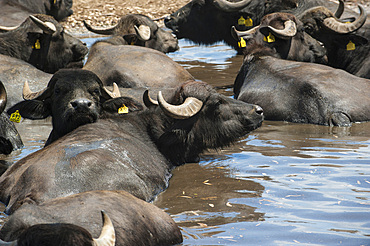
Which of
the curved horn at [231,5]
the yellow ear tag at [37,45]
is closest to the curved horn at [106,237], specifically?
the yellow ear tag at [37,45]

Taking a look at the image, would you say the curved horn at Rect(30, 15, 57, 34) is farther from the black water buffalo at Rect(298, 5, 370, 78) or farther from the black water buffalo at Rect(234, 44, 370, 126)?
the black water buffalo at Rect(298, 5, 370, 78)

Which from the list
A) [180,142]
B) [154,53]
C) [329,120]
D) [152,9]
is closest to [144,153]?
[180,142]

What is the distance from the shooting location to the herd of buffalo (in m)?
4.45

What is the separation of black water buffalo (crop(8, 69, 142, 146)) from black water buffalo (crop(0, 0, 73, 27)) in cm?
798

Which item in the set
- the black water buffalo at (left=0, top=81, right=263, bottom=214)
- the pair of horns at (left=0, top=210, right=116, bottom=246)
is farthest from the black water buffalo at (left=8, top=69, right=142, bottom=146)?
the pair of horns at (left=0, top=210, right=116, bottom=246)

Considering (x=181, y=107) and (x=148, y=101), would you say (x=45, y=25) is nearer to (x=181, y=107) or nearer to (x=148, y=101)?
(x=148, y=101)

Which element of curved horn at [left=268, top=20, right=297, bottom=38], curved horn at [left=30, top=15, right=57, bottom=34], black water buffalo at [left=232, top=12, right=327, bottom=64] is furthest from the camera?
curved horn at [left=30, top=15, right=57, bottom=34]

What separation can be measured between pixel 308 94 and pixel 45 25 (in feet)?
16.9

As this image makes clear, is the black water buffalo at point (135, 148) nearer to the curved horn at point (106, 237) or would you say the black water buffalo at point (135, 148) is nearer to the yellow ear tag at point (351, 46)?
the curved horn at point (106, 237)

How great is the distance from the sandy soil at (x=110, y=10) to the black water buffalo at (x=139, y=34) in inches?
322

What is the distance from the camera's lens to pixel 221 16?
15.6m

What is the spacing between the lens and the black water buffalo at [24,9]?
49.9ft

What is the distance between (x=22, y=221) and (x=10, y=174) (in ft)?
7.60

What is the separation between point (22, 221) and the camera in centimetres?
397
